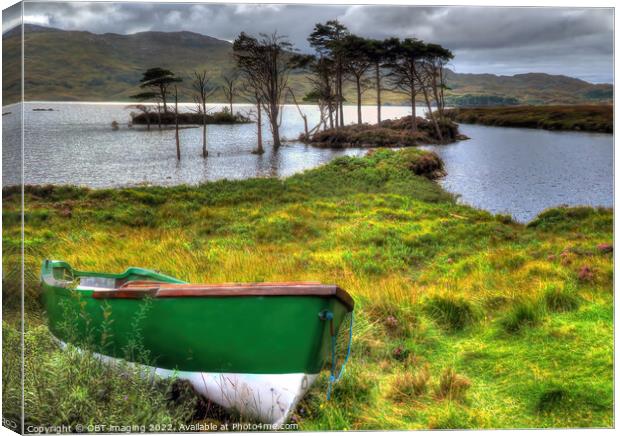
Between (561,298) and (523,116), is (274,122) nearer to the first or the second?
(523,116)

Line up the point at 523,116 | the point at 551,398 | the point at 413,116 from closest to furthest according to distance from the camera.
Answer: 1. the point at 551,398
2. the point at 413,116
3. the point at 523,116

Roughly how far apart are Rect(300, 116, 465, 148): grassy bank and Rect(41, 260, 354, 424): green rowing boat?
2.83m

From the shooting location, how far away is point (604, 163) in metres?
7.73

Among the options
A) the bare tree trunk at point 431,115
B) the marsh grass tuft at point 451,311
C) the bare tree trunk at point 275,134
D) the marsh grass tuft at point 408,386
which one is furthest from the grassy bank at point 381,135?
the marsh grass tuft at point 408,386

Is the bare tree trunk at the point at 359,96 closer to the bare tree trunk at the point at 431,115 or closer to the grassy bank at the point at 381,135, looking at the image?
the grassy bank at the point at 381,135

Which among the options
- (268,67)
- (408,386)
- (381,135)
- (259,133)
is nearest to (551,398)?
(408,386)

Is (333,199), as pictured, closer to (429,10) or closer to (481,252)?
(481,252)

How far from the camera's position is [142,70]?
25.0 feet

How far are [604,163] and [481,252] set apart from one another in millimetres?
1546

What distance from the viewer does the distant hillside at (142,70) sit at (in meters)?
7.12

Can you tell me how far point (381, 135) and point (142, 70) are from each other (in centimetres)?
264

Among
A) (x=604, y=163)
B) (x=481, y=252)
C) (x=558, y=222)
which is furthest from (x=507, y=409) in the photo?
(x=604, y=163)

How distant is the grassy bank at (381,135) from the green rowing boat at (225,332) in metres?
2.83

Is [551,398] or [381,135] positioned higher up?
[381,135]
